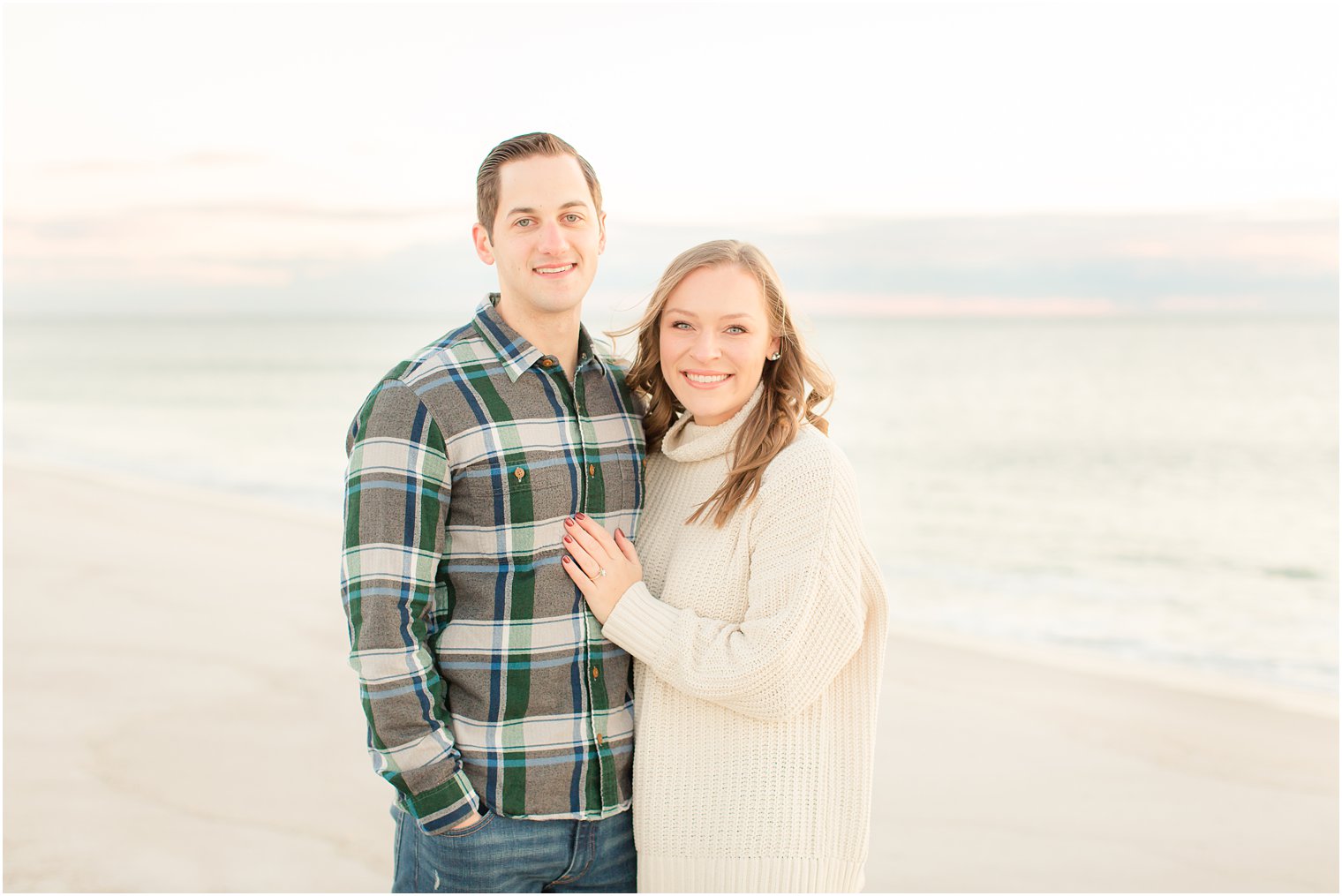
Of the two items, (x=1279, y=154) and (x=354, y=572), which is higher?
(x=1279, y=154)

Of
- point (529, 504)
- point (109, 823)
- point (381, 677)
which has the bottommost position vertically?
point (109, 823)

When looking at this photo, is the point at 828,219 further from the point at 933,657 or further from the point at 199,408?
the point at 933,657

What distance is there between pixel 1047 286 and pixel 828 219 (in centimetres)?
1275

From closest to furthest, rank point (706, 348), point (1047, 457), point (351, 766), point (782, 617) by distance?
1. point (782, 617)
2. point (706, 348)
3. point (351, 766)
4. point (1047, 457)

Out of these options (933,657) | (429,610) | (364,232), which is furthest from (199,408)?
(429,610)

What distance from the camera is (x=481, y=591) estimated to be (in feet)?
6.73

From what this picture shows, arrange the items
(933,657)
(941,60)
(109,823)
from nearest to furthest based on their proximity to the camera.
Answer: (109,823) → (933,657) → (941,60)

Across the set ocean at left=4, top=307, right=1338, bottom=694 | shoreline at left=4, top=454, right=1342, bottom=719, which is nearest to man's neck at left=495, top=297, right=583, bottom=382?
shoreline at left=4, top=454, right=1342, bottom=719

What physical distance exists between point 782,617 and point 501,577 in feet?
1.90

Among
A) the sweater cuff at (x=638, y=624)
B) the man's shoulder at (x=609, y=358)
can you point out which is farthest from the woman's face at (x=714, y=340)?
the sweater cuff at (x=638, y=624)

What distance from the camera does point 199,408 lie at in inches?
1092

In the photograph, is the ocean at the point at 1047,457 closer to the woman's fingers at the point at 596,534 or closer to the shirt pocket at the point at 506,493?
the woman's fingers at the point at 596,534

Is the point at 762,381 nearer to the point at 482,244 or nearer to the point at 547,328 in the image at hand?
the point at 547,328

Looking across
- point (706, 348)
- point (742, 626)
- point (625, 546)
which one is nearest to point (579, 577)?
point (625, 546)
